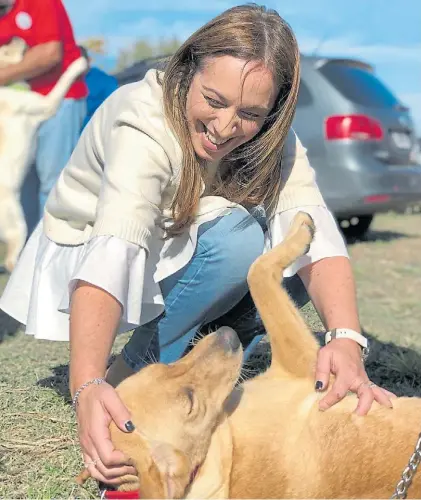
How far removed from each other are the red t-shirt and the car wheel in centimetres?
461

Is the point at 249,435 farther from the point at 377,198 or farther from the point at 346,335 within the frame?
the point at 377,198

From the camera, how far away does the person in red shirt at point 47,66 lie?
5090mm

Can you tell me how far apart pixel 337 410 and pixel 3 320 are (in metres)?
2.82

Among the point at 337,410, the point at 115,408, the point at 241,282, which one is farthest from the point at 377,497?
the point at 241,282

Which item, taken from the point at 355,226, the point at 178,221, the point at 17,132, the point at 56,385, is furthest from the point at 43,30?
the point at 355,226

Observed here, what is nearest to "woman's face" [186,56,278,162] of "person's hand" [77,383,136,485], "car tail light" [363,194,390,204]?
"person's hand" [77,383,136,485]

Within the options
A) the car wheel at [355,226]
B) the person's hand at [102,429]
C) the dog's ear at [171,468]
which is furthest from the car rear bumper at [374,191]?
the person's hand at [102,429]

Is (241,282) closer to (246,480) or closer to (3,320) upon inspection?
(246,480)

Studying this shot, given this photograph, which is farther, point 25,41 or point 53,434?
point 25,41

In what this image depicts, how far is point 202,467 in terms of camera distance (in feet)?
7.48

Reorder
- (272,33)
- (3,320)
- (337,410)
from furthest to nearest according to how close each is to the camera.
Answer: (3,320) < (272,33) < (337,410)

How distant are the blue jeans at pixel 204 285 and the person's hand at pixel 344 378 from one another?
55cm

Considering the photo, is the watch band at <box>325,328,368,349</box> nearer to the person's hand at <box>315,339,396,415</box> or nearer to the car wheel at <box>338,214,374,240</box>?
the person's hand at <box>315,339,396,415</box>

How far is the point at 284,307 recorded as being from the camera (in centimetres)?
266
